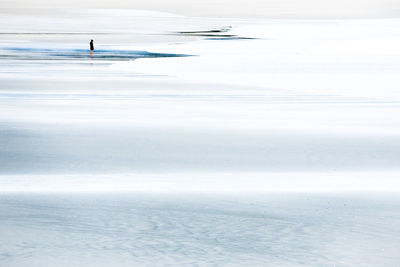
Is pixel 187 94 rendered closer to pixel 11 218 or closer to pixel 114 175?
pixel 114 175

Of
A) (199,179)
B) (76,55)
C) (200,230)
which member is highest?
(76,55)

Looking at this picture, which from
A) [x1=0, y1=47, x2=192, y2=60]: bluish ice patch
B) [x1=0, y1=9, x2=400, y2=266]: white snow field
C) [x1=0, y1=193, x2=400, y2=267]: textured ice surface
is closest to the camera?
[x1=0, y1=193, x2=400, y2=267]: textured ice surface

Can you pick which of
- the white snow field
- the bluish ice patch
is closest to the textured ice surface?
the white snow field

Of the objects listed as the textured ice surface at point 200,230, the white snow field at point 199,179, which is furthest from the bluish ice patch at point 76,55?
the textured ice surface at point 200,230

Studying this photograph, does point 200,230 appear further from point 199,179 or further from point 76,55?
point 76,55

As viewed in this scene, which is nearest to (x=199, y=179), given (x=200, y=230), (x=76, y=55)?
(x=200, y=230)

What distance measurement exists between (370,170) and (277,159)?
80 cm

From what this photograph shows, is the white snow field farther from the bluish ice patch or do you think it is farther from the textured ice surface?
the bluish ice patch

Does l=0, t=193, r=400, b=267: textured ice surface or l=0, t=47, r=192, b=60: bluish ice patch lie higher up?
l=0, t=47, r=192, b=60: bluish ice patch

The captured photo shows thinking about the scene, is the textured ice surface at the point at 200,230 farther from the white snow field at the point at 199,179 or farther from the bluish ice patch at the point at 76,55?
the bluish ice patch at the point at 76,55

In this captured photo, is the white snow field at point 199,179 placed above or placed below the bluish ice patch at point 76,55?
below

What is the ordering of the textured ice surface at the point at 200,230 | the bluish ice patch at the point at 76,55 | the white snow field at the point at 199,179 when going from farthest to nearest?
the bluish ice patch at the point at 76,55 → the white snow field at the point at 199,179 → the textured ice surface at the point at 200,230

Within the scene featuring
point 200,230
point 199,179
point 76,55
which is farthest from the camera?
point 76,55

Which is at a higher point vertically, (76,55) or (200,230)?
(76,55)
